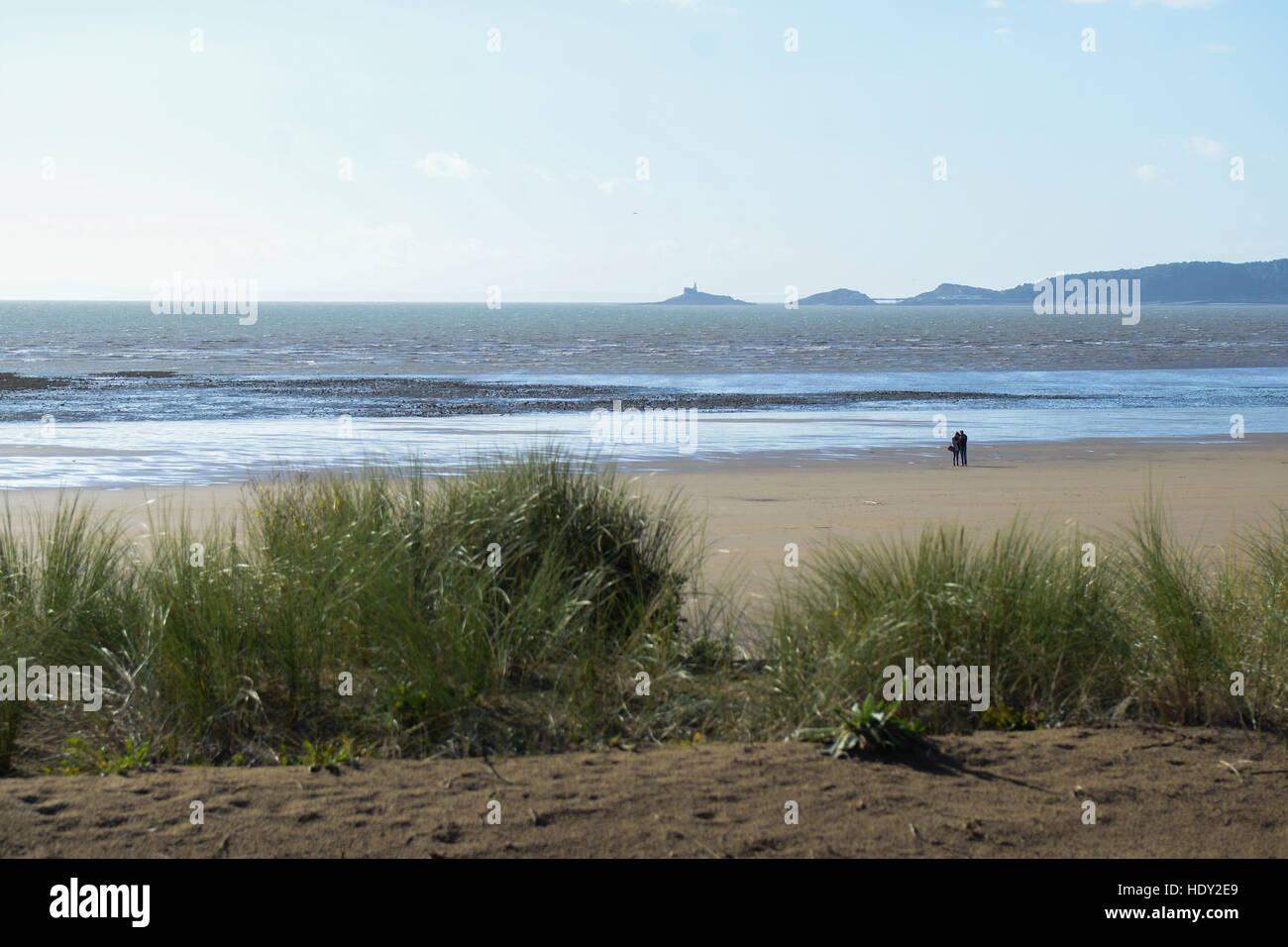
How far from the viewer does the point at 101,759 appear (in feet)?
16.4

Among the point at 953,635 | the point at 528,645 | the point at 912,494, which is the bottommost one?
the point at 912,494

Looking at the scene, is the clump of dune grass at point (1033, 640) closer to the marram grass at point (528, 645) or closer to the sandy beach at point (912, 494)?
the marram grass at point (528, 645)

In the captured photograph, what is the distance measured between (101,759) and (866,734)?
129 inches

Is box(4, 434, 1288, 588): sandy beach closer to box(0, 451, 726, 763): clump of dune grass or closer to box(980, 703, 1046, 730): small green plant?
box(0, 451, 726, 763): clump of dune grass

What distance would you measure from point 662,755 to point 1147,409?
38.2 meters

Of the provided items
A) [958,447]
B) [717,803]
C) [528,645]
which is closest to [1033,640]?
[717,803]

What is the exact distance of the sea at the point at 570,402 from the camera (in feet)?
81.8

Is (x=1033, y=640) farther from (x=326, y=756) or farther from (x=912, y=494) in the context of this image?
(x=912, y=494)

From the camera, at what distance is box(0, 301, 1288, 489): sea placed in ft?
81.8

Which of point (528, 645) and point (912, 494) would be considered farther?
point (912, 494)

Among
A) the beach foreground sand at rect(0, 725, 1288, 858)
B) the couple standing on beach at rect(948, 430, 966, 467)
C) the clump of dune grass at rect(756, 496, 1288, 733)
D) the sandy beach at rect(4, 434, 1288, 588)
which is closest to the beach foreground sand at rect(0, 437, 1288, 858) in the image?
the beach foreground sand at rect(0, 725, 1288, 858)

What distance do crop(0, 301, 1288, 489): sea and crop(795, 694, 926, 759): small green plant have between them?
3030mm

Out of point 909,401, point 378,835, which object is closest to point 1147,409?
point 909,401
